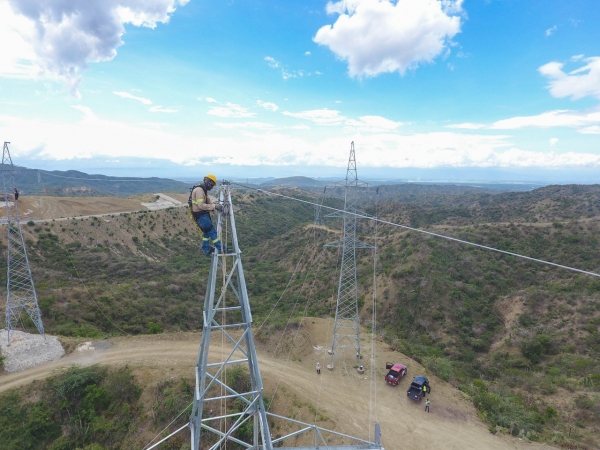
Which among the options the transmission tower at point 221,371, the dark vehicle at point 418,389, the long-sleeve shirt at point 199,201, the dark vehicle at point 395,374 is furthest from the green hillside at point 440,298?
the long-sleeve shirt at point 199,201

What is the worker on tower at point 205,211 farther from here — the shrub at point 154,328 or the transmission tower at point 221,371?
the shrub at point 154,328

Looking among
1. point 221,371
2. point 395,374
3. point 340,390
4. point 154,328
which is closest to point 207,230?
point 221,371

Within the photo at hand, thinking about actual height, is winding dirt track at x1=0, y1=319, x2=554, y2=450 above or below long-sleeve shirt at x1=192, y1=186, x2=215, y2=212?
below

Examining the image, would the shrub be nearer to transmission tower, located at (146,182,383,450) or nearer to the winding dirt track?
the winding dirt track

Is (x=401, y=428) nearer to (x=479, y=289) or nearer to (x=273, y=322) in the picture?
(x=273, y=322)

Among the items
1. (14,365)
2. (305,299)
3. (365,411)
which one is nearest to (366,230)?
(305,299)

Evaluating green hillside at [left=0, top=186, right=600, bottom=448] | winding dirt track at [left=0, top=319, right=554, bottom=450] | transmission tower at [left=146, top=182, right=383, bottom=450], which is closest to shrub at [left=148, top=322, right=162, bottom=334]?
green hillside at [left=0, top=186, right=600, bottom=448]
